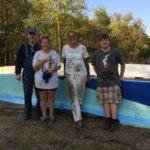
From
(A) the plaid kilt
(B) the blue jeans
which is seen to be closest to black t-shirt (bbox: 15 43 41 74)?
(B) the blue jeans

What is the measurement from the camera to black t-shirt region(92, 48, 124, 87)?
582 cm

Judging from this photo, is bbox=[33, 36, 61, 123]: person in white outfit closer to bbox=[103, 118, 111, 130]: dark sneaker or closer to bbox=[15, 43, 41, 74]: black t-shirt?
bbox=[15, 43, 41, 74]: black t-shirt

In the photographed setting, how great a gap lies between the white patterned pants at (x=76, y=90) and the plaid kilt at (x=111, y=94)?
1.19 ft

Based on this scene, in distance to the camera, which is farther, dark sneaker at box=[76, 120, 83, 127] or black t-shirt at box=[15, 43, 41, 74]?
black t-shirt at box=[15, 43, 41, 74]

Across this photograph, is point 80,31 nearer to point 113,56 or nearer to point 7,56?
point 7,56

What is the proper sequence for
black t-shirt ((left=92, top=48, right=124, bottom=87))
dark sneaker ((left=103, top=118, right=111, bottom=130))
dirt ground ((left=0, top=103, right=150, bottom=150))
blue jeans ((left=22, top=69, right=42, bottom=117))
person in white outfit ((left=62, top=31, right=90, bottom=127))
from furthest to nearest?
blue jeans ((left=22, top=69, right=42, bottom=117)) < person in white outfit ((left=62, top=31, right=90, bottom=127)) < dark sneaker ((left=103, top=118, right=111, bottom=130)) < black t-shirt ((left=92, top=48, right=124, bottom=87)) < dirt ground ((left=0, top=103, right=150, bottom=150))

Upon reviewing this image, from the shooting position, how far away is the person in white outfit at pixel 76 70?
6.08m

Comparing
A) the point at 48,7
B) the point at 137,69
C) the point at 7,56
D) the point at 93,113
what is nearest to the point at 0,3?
the point at 7,56

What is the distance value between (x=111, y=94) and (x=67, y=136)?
40.2 inches

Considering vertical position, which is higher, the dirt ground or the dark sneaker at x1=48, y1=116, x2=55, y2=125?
the dark sneaker at x1=48, y1=116, x2=55, y2=125

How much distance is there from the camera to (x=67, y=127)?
20.1 feet

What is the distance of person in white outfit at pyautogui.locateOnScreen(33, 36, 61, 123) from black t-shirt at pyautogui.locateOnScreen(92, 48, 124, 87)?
81cm

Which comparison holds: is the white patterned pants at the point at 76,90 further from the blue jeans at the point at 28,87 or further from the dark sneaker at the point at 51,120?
the blue jeans at the point at 28,87

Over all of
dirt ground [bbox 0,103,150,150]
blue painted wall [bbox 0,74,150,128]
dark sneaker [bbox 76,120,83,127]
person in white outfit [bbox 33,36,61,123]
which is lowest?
dirt ground [bbox 0,103,150,150]
